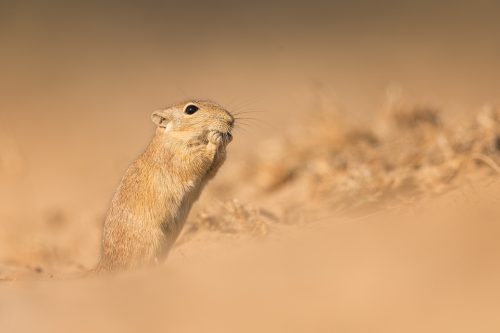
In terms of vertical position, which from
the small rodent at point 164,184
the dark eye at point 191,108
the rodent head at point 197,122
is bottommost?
the small rodent at point 164,184

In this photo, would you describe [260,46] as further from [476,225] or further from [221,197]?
[476,225]

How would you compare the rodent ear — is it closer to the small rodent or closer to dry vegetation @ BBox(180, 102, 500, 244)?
the small rodent

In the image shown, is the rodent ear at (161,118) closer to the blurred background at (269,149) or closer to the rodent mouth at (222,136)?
the rodent mouth at (222,136)

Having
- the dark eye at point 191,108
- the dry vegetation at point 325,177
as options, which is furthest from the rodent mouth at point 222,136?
the dry vegetation at point 325,177

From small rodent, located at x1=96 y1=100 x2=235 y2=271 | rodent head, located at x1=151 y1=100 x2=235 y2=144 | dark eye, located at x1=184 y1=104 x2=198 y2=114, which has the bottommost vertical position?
small rodent, located at x1=96 y1=100 x2=235 y2=271

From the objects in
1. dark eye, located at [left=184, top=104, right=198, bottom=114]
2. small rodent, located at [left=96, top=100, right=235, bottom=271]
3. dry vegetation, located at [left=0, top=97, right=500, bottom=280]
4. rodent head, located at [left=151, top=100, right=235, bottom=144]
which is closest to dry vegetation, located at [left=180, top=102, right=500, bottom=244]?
dry vegetation, located at [left=0, top=97, right=500, bottom=280]

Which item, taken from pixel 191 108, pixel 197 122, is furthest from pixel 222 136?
pixel 191 108
